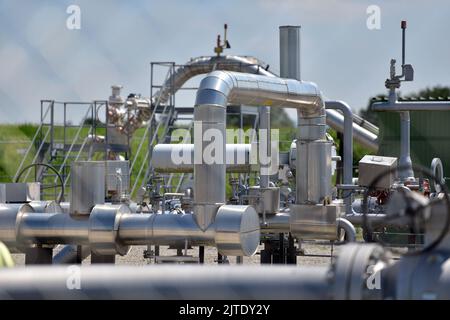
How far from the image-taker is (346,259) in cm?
415

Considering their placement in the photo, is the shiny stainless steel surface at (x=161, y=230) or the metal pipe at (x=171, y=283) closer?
the metal pipe at (x=171, y=283)

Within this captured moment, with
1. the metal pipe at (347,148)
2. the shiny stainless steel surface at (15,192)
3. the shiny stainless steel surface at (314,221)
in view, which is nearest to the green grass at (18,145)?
the metal pipe at (347,148)

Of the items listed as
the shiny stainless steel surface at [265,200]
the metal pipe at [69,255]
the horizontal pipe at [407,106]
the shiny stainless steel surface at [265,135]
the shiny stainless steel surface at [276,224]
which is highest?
the horizontal pipe at [407,106]

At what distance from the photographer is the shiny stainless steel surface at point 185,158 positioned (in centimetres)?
1289

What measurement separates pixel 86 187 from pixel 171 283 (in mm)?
5045

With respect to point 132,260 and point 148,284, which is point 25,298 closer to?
point 148,284

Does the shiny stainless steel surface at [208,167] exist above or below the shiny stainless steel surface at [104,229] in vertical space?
above

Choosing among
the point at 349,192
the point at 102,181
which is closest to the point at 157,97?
the point at 349,192

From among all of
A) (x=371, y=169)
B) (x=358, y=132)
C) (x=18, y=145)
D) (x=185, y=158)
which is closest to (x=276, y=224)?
(x=371, y=169)

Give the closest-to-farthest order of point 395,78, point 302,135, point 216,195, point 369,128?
point 216,195
point 302,135
point 395,78
point 369,128

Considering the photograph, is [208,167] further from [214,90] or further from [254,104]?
[254,104]

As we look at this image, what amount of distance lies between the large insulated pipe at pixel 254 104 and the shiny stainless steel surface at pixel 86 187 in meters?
1.22

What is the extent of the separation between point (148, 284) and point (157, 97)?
Result: 15.5 m

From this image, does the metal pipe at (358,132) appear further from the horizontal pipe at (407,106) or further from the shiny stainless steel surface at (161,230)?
the shiny stainless steel surface at (161,230)
